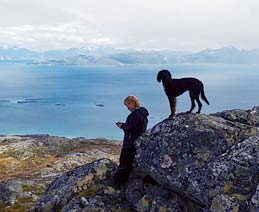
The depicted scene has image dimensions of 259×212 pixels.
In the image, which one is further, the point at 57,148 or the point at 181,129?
the point at 57,148

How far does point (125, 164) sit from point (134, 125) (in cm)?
187

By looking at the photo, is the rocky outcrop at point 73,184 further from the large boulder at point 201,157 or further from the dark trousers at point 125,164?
the large boulder at point 201,157

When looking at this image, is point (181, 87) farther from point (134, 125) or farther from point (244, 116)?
point (244, 116)

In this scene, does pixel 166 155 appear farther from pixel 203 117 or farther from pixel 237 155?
pixel 237 155

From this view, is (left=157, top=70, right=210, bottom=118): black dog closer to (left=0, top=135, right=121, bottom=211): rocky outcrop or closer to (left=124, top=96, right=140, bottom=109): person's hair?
(left=124, top=96, right=140, bottom=109): person's hair

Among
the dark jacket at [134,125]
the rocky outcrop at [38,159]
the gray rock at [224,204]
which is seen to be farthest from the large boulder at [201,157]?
the rocky outcrop at [38,159]

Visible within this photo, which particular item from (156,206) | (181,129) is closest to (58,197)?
(156,206)

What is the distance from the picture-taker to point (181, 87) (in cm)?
1489

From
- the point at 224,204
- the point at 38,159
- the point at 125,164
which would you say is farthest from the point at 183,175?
the point at 38,159

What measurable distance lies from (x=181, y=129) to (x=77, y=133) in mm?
118034

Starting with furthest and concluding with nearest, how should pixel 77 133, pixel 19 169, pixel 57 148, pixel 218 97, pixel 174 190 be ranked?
1. pixel 218 97
2. pixel 77 133
3. pixel 57 148
4. pixel 19 169
5. pixel 174 190

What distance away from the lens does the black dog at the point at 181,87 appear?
582 inches

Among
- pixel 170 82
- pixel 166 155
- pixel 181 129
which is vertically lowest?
pixel 166 155

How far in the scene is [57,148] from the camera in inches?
2958
